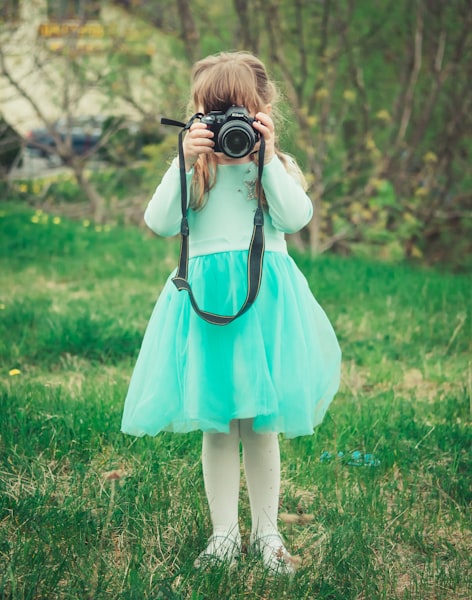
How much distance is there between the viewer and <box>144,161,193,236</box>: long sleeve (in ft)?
7.60

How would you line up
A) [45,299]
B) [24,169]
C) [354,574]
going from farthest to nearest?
[24,169], [45,299], [354,574]

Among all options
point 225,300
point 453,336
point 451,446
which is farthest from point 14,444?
point 453,336

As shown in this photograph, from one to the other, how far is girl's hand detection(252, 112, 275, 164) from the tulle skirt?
0.29 meters

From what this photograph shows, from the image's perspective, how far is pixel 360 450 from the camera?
3086mm

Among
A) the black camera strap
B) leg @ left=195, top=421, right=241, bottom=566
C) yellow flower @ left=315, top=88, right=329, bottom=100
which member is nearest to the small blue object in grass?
leg @ left=195, top=421, right=241, bottom=566

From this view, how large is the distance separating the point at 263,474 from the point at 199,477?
1.44 feet

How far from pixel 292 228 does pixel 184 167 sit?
0.37 m

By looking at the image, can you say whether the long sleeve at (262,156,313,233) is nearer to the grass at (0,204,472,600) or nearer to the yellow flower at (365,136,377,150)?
the grass at (0,204,472,600)

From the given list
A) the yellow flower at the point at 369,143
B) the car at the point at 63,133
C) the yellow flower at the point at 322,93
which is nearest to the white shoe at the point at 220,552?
the yellow flower at the point at 322,93

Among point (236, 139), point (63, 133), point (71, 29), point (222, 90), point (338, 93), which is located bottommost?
point (236, 139)

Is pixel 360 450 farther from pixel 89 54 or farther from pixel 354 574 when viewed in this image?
pixel 89 54

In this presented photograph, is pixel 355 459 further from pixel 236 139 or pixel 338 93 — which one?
pixel 338 93

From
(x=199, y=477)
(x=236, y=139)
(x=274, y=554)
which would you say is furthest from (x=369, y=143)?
(x=274, y=554)

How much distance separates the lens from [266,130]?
2.23 meters
